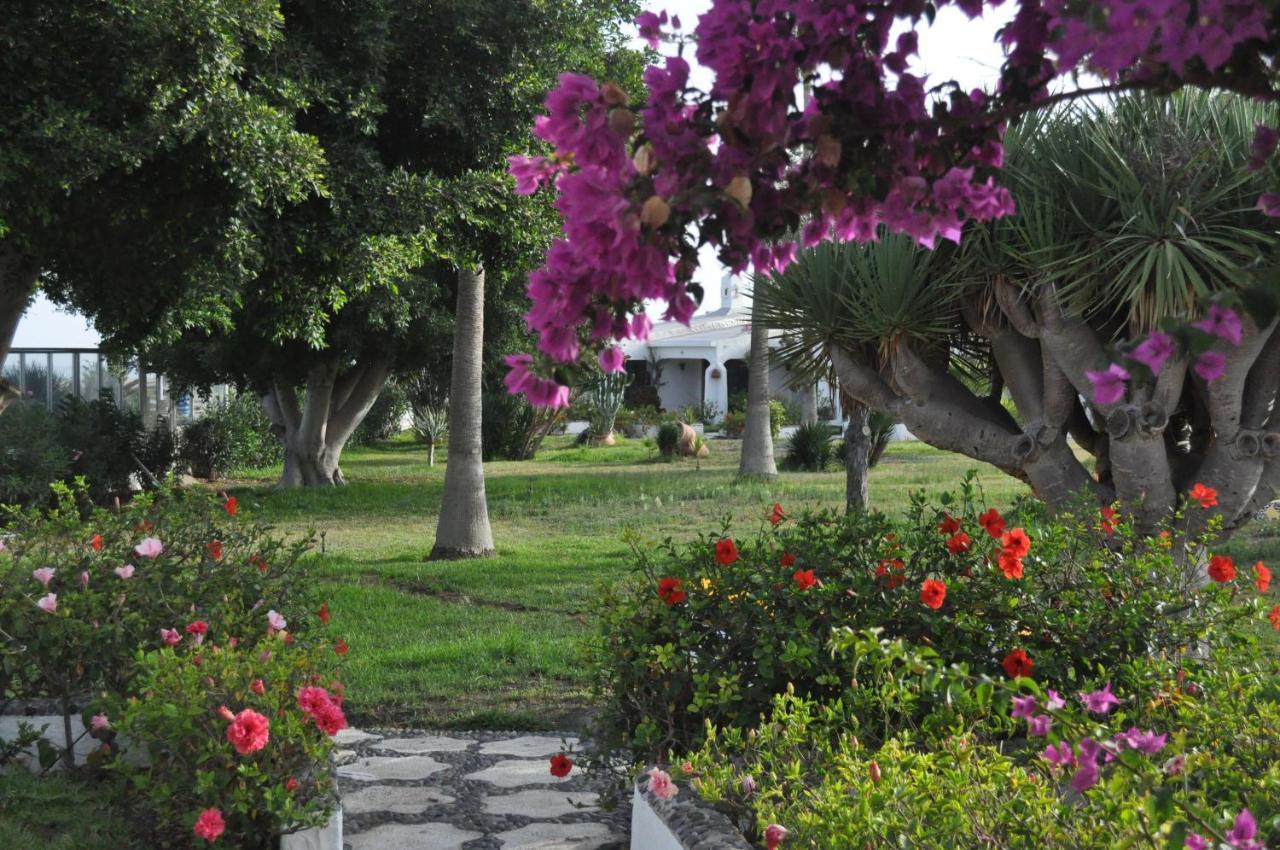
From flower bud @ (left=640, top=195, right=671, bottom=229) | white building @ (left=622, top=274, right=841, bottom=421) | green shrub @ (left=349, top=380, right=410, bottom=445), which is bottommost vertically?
flower bud @ (left=640, top=195, right=671, bottom=229)

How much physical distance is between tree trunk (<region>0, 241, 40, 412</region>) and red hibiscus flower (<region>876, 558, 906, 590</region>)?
7528mm

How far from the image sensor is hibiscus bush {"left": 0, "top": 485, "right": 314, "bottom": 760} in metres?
4.33

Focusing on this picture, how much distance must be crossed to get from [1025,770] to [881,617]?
1021mm

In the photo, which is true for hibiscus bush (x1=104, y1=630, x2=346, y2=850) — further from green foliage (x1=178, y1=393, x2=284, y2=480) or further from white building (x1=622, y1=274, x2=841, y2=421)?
white building (x1=622, y1=274, x2=841, y2=421)

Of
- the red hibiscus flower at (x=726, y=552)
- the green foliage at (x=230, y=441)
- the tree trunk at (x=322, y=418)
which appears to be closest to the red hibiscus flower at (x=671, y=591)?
the red hibiscus flower at (x=726, y=552)

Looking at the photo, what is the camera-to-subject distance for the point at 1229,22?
1.37 metres

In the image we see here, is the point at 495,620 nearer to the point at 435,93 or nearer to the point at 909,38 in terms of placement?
the point at 435,93

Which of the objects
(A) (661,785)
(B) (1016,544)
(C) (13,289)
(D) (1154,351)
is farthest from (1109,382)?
(C) (13,289)

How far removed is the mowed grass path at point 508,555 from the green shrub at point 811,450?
104 cm

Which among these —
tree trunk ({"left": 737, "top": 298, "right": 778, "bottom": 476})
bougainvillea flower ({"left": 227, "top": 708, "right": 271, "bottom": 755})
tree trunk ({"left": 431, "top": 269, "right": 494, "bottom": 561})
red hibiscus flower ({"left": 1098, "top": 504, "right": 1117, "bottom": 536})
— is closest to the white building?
tree trunk ({"left": 737, "top": 298, "right": 778, "bottom": 476})

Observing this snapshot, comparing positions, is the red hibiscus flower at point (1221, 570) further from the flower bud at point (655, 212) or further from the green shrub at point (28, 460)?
the green shrub at point (28, 460)

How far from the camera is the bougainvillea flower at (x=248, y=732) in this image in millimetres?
3381

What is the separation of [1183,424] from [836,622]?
13.3 ft

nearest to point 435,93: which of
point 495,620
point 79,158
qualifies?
point 79,158
